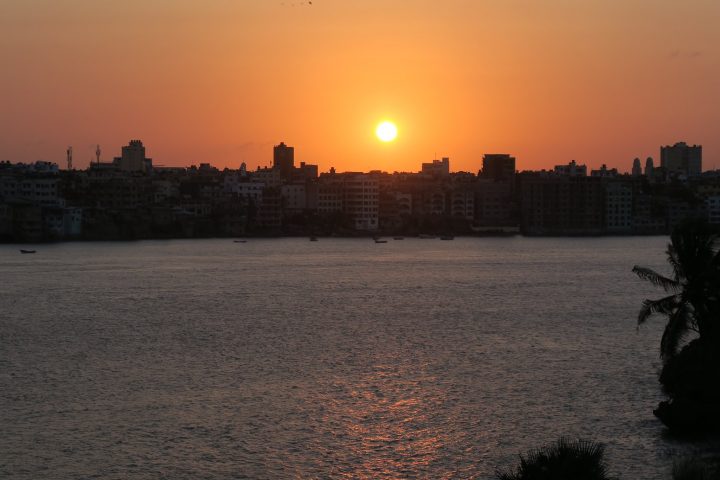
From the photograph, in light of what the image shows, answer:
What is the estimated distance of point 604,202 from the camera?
556ft

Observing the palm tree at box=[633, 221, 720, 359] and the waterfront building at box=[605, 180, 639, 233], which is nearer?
the palm tree at box=[633, 221, 720, 359]

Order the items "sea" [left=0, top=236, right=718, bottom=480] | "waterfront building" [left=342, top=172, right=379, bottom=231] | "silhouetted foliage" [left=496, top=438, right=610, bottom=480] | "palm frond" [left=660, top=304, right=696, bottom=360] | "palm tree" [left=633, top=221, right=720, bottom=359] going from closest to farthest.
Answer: "silhouetted foliage" [left=496, top=438, right=610, bottom=480] → "sea" [left=0, top=236, right=718, bottom=480] → "palm tree" [left=633, top=221, right=720, bottom=359] → "palm frond" [left=660, top=304, right=696, bottom=360] → "waterfront building" [left=342, top=172, right=379, bottom=231]

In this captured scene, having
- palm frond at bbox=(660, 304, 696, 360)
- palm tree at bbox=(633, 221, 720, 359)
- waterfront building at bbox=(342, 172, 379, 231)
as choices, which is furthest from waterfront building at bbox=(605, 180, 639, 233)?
palm frond at bbox=(660, 304, 696, 360)

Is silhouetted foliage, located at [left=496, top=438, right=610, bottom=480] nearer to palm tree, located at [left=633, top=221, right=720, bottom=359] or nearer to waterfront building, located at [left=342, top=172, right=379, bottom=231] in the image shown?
palm tree, located at [left=633, top=221, right=720, bottom=359]

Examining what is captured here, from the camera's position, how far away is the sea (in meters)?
22.2

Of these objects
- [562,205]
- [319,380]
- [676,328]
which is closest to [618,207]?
[562,205]

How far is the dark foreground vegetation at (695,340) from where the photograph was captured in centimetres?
2330

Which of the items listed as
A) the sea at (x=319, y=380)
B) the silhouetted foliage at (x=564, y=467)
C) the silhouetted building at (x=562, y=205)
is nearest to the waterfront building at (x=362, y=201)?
the silhouetted building at (x=562, y=205)

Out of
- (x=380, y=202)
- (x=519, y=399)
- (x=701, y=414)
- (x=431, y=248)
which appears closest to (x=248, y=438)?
(x=519, y=399)

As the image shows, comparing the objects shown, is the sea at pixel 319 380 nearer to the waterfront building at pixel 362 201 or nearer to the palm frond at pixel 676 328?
the palm frond at pixel 676 328

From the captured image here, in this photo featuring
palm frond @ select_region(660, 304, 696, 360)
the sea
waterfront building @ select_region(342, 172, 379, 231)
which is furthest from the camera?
waterfront building @ select_region(342, 172, 379, 231)

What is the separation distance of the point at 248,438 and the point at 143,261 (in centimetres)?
7017

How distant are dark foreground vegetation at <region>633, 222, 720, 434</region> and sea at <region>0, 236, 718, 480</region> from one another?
0.81m

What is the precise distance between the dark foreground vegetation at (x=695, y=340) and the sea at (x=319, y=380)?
2.65 feet
